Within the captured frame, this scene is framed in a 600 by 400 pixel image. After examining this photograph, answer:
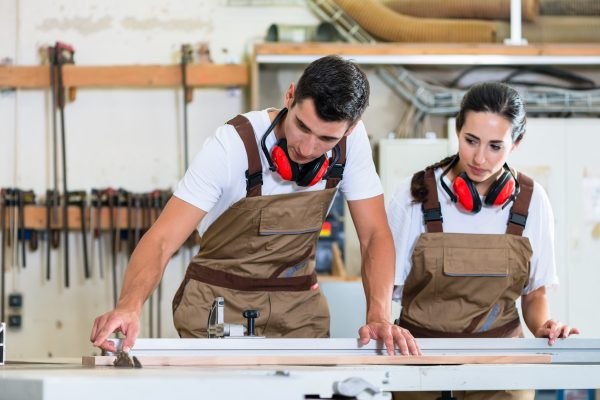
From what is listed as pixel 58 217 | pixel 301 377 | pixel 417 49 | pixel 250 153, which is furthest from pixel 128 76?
pixel 301 377

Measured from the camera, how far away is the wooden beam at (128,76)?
5473 millimetres

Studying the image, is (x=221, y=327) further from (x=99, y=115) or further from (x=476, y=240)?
(x=99, y=115)

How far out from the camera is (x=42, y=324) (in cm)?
564

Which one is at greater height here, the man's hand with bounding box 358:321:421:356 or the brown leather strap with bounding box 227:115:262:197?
the brown leather strap with bounding box 227:115:262:197

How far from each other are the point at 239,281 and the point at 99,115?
10.6 feet

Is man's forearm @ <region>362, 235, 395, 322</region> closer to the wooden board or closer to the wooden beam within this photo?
the wooden board

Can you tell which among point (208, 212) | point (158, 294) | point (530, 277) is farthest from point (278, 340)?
point (158, 294)

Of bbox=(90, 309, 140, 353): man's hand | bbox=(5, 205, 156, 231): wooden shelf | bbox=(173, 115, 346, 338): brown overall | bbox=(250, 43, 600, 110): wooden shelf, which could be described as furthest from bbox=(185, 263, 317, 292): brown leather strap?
bbox=(5, 205, 156, 231): wooden shelf

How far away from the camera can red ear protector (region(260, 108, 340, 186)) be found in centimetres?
247

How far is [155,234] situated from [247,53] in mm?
3387

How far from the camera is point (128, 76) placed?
5539 millimetres

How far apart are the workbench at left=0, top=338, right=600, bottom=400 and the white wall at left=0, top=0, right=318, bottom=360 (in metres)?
3.49

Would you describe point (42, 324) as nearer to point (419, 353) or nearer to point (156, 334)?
point (156, 334)

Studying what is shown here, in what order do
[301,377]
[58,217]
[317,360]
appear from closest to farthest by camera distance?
[301,377], [317,360], [58,217]
